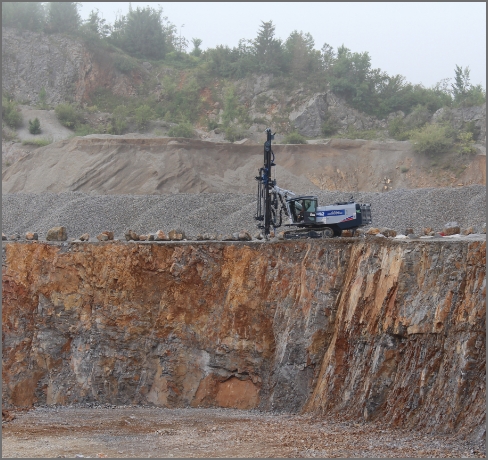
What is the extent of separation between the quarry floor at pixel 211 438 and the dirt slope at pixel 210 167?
77.2 feet

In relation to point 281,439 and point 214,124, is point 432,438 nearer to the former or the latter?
point 281,439

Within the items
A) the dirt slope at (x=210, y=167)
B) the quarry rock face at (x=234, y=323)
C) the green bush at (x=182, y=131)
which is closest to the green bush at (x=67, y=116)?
the green bush at (x=182, y=131)

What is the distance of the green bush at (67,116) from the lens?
190ft

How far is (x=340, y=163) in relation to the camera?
153 feet

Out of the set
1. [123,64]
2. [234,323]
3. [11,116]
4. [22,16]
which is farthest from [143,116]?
[234,323]

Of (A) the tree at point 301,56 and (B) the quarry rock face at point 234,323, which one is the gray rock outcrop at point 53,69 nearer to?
(A) the tree at point 301,56

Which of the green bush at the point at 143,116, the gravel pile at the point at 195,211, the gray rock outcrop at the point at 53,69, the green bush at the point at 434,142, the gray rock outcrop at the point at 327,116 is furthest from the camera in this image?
the gray rock outcrop at the point at 53,69

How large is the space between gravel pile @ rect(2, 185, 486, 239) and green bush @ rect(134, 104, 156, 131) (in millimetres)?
18533

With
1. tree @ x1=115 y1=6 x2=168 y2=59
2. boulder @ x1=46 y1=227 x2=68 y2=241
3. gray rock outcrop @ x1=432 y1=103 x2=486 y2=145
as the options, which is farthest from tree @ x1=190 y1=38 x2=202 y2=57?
boulder @ x1=46 y1=227 x2=68 y2=241

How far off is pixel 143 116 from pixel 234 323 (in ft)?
125

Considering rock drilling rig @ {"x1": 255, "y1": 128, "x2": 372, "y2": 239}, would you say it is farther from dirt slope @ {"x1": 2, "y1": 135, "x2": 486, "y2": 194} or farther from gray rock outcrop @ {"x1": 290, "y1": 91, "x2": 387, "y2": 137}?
gray rock outcrop @ {"x1": 290, "y1": 91, "x2": 387, "y2": 137}

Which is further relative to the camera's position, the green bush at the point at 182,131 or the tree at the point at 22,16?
the tree at the point at 22,16

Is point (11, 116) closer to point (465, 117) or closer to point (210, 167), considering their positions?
point (210, 167)

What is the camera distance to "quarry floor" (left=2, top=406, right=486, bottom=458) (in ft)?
47.9
